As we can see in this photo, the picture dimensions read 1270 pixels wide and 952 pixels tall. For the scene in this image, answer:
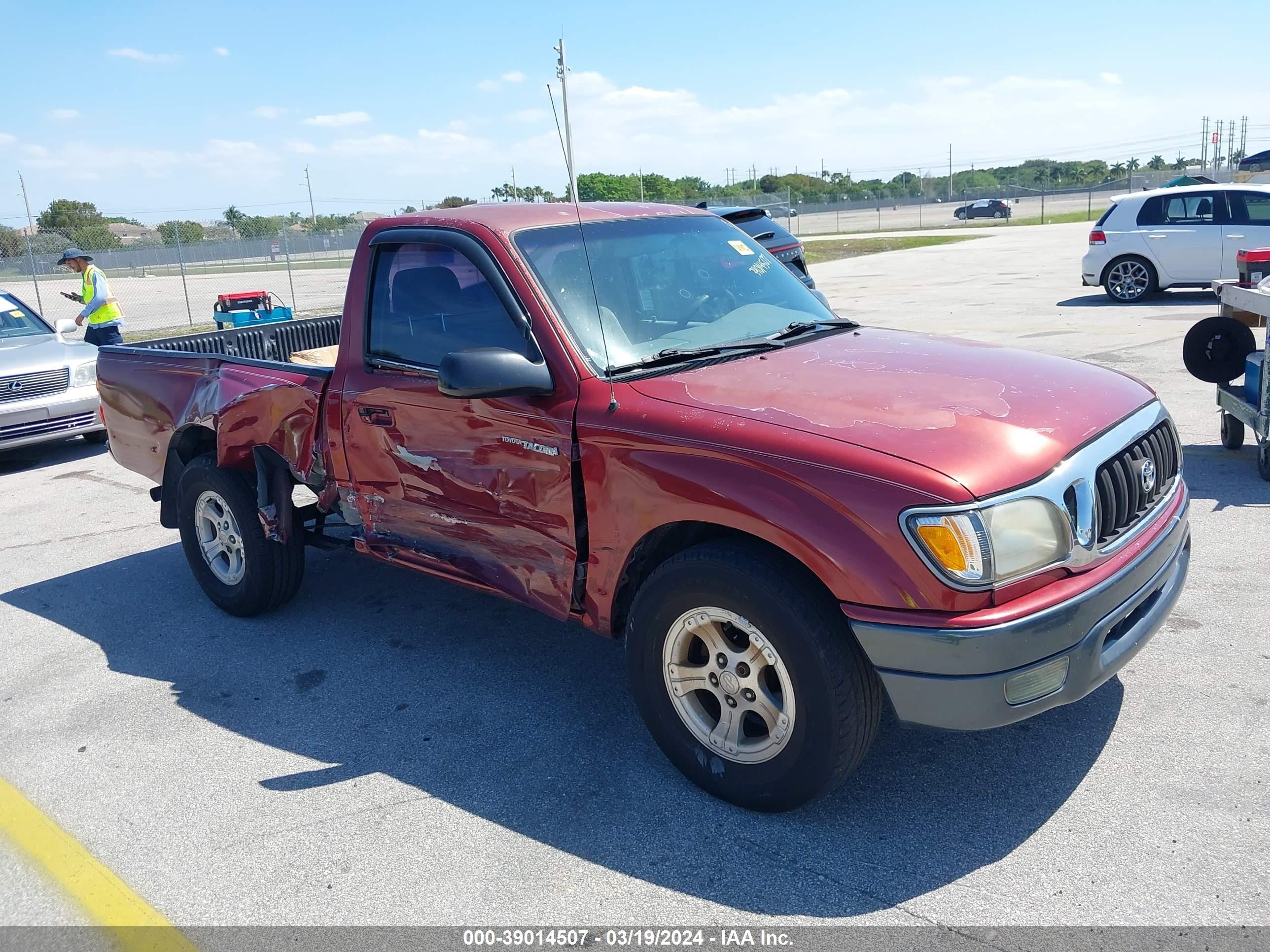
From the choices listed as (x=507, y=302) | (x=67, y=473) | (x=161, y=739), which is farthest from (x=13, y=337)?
(x=507, y=302)

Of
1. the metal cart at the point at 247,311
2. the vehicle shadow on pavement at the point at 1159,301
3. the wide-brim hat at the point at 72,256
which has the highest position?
the wide-brim hat at the point at 72,256

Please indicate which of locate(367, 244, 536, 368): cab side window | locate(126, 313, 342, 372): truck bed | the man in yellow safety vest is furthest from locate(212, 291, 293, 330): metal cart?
locate(367, 244, 536, 368): cab side window

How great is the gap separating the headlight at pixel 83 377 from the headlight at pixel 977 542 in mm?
9308

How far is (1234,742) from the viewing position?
3.52m

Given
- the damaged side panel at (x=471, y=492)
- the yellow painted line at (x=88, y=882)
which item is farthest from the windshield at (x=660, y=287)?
the yellow painted line at (x=88, y=882)

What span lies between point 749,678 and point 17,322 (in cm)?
1043

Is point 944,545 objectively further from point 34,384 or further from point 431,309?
point 34,384

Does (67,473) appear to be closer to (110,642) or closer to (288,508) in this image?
(110,642)

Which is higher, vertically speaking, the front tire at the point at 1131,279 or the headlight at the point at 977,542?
the headlight at the point at 977,542

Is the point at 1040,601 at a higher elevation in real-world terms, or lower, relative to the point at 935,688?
higher

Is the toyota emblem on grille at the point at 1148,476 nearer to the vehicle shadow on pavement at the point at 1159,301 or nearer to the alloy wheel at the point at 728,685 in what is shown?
the alloy wheel at the point at 728,685

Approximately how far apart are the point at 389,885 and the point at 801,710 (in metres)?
1.36

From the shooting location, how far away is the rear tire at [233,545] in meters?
5.12

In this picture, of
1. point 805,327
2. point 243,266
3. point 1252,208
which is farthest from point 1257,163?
point 243,266
